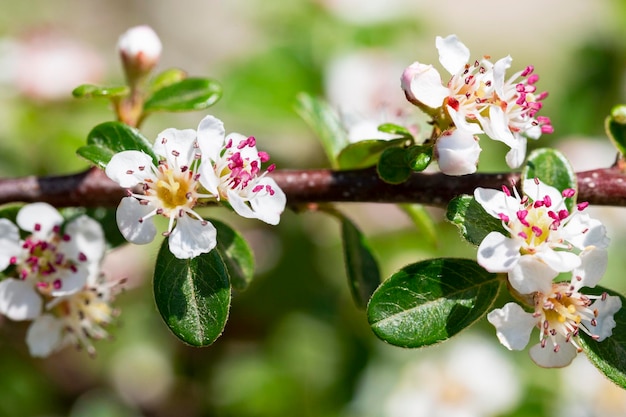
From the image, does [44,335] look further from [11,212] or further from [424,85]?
[424,85]

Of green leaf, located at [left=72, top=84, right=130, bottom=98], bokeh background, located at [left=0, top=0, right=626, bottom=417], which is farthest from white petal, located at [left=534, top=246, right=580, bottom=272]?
bokeh background, located at [left=0, top=0, right=626, bottom=417]

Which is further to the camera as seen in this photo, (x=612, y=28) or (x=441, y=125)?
(x=612, y=28)

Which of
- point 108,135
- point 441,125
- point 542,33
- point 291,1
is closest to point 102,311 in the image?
point 108,135

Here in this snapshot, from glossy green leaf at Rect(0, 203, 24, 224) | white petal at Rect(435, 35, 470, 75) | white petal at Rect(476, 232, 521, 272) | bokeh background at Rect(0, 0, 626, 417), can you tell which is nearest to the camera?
white petal at Rect(476, 232, 521, 272)

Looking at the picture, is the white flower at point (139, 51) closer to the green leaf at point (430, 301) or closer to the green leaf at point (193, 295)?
the green leaf at point (193, 295)

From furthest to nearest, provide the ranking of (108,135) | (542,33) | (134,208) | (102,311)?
(542,33), (102,311), (108,135), (134,208)

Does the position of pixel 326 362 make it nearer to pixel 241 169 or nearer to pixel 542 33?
pixel 241 169

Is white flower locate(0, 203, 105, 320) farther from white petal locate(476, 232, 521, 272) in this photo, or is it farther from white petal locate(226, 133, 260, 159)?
white petal locate(476, 232, 521, 272)
